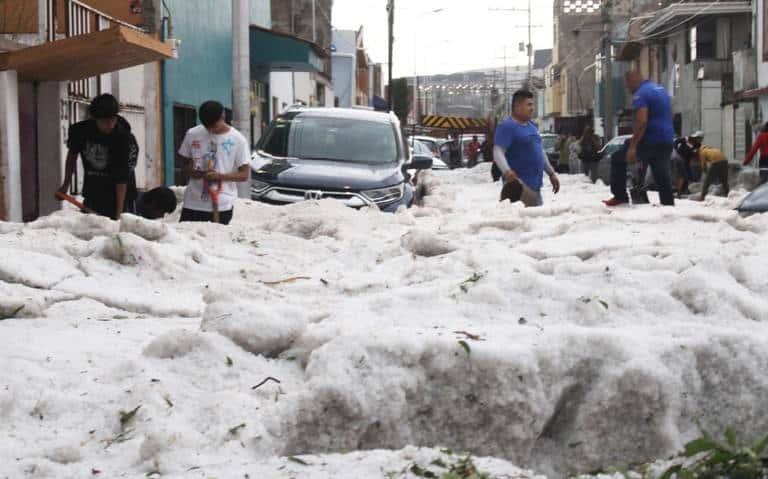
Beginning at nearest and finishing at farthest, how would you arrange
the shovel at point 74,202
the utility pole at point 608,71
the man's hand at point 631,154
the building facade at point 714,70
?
the shovel at point 74,202 < the man's hand at point 631,154 < the building facade at point 714,70 < the utility pole at point 608,71

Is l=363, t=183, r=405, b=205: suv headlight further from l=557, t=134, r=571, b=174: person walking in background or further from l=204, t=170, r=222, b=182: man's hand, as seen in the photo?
l=557, t=134, r=571, b=174: person walking in background

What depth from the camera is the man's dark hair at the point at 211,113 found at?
10.3 m

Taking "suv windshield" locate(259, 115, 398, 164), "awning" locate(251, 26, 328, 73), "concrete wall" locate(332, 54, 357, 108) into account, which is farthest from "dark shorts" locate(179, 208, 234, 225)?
"concrete wall" locate(332, 54, 357, 108)

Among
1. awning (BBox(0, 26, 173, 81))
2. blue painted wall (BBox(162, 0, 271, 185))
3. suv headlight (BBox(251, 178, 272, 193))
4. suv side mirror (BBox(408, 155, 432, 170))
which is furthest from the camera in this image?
blue painted wall (BBox(162, 0, 271, 185))

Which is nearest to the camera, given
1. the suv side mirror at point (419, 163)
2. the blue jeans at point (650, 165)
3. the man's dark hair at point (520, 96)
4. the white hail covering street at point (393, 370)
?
the white hail covering street at point (393, 370)

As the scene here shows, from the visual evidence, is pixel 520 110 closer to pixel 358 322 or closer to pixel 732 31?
pixel 358 322

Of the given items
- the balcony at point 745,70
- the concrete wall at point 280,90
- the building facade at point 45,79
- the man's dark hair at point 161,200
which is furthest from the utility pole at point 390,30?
the man's dark hair at point 161,200

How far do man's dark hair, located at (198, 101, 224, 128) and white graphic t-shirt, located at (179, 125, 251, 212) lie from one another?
0.13m

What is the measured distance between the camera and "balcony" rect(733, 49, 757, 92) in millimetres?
41031

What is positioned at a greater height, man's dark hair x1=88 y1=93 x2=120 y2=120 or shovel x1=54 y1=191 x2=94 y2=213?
man's dark hair x1=88 y1=93 x2=120 y2=120

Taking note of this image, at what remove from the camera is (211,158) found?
10.3 m

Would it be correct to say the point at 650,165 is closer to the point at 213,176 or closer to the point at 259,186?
the point at 259,186

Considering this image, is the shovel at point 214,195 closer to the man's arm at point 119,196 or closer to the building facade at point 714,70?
the man's arm at point 119,196

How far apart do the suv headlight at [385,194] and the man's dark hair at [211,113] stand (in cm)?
358
